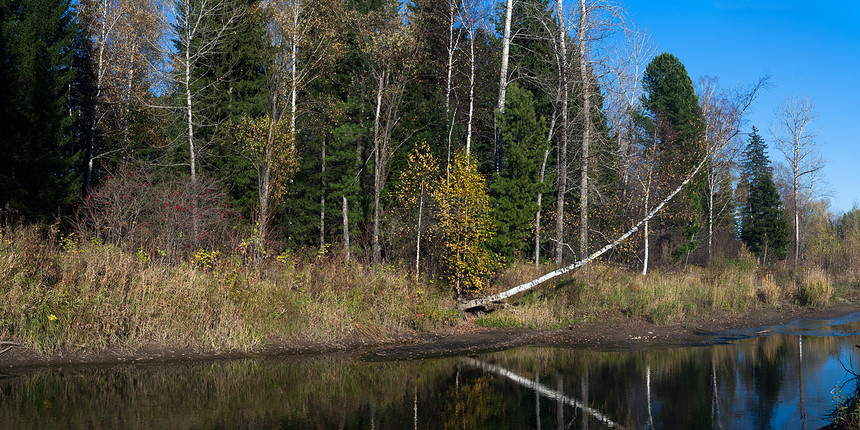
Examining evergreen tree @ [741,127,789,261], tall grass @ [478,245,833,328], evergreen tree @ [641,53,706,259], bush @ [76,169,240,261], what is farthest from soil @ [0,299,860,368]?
evergreen tree @ [741,127,789,261]

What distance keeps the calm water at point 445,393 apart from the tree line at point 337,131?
6304 millimetres

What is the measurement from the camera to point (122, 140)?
30594mm

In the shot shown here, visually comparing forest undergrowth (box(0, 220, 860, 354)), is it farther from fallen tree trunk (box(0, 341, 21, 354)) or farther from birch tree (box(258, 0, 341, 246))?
birch tree (box(258, 0, 341, 246))

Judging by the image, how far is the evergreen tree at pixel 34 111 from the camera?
24.1m

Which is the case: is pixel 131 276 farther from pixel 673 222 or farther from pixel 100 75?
pixel 673 222

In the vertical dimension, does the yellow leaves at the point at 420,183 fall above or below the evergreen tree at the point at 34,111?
below

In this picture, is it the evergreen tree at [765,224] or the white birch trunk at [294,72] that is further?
the evergreen tree at [765,224]

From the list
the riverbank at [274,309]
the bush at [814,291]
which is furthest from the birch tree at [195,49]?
the bush at [814,291]

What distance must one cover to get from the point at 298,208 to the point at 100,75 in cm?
1379

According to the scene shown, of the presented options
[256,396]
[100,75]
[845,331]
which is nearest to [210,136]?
[100,75]

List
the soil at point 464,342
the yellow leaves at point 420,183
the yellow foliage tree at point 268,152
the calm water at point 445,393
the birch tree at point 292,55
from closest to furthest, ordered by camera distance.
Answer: the calm water at point 445,393, the soil at point 464,342, the yellow leaves at point 420,183, the yellow foliage tree at point 268,152, the birch tree at point 292,55

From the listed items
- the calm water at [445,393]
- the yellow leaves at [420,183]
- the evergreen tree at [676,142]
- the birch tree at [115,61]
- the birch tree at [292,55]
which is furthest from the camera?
the evergreen tree at [676,142]

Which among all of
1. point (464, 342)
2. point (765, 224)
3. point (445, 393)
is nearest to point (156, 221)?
point (464, 342)

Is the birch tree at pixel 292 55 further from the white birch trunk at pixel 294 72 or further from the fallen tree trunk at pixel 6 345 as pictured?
the fallen tree trunk at pixel 6 345
